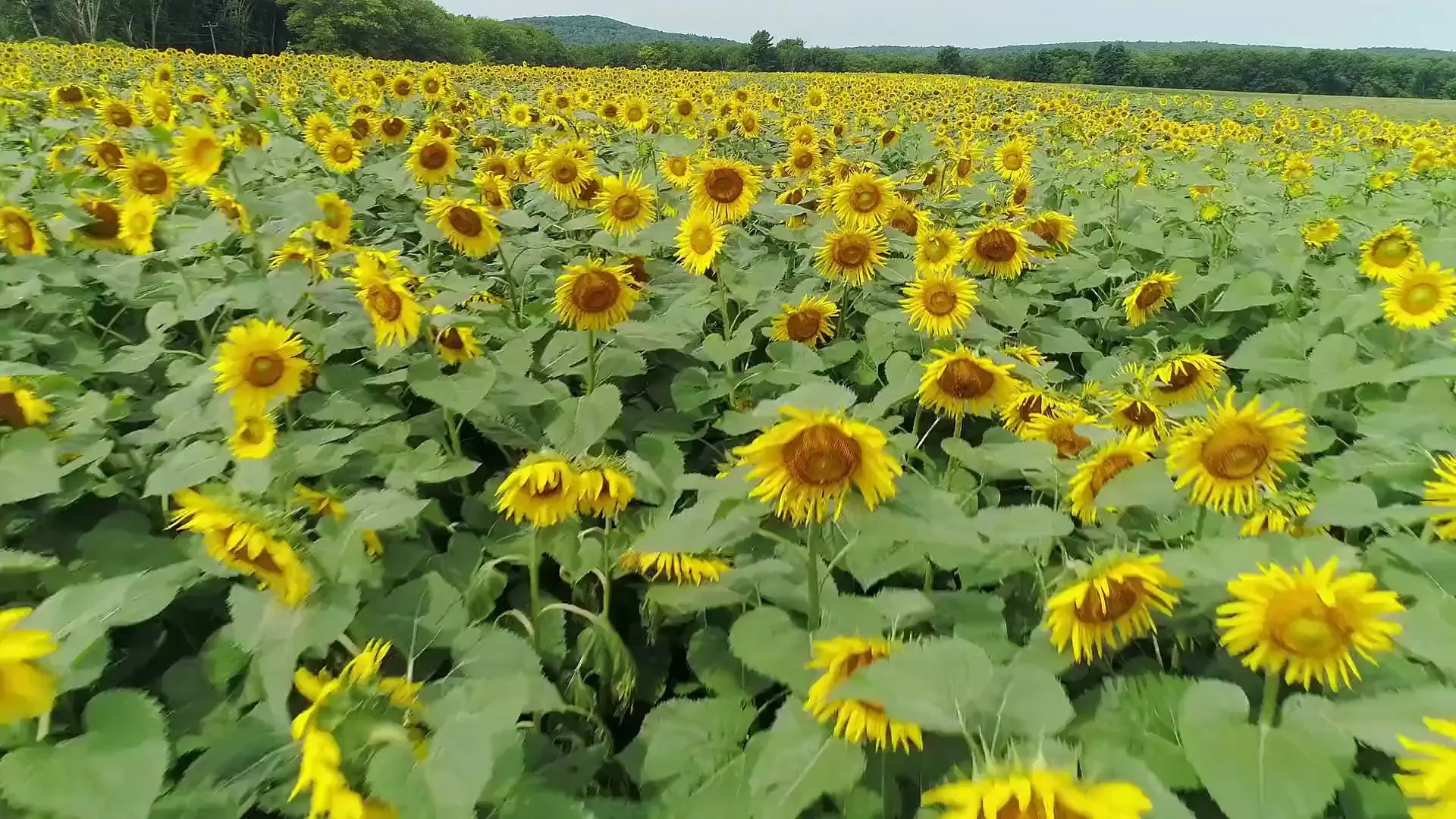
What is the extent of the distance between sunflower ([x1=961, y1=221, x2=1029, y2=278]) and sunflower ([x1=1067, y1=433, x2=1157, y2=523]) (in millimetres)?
1575

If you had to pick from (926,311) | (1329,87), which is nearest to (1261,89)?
(1329,87)

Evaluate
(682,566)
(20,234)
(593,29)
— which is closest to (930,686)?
(682,566)

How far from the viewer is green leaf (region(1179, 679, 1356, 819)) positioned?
928 mm

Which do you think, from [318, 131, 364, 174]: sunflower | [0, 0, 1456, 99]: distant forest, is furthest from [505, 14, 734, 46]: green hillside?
[318, 131, 364, 174]: sunflower

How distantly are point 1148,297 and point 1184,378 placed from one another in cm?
107

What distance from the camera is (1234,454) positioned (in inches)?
57.5

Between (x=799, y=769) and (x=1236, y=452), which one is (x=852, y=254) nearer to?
(x=1236, y=452)

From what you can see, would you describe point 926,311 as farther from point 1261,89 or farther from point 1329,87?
point 1329,87

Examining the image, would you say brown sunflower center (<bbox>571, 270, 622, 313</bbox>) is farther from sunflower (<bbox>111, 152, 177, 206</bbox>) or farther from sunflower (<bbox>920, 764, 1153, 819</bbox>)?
sunflower (<bbox>111, 152, 177, 206</bbox>)

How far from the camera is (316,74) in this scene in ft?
33.9

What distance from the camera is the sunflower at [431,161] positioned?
3.32 m

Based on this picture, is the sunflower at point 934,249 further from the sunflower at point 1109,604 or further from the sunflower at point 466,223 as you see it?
the sunflower at point 1109,604

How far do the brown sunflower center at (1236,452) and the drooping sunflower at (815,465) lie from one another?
0.72m

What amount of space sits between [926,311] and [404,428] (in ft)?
5.55
